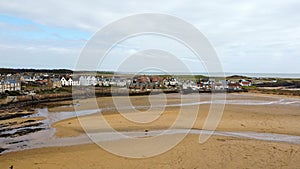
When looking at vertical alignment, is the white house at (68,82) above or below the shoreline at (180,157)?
above

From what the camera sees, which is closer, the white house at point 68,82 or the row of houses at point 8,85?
the row of houses at point 8,85

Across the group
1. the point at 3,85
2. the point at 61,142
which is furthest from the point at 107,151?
the point at 3,85

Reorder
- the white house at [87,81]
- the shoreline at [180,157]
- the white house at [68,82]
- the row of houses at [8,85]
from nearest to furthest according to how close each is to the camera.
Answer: the shoreline at [180,157] → the row of houses at [8,85] → the white house at [68,82] → the white house at [87,81]

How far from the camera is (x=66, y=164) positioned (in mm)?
7570

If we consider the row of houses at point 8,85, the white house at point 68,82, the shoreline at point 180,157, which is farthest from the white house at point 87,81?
the shoreline at point 180,157

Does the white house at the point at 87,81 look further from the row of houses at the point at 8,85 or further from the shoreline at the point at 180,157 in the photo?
the shoreline at the point at 180,157

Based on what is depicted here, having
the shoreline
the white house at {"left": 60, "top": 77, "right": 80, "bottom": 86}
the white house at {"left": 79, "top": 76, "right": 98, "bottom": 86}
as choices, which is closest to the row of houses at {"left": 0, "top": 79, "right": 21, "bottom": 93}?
the white house at {"left": 60, "top": 77, "right": 80, "bottom": 86}

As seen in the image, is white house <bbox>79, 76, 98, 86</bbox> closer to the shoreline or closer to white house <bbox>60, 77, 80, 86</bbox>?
white house <bbox>60, 77, 80, 86</bbox>

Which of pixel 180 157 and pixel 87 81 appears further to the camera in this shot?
pixel 87 81

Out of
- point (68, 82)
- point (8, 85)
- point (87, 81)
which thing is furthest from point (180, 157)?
point (87, 81)

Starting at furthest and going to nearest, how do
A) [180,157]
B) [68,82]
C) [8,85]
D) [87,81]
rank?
1. [87,81]
2. [68,82]
3. [8,85]
4. [180,157]

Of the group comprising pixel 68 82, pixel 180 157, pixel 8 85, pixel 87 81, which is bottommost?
pixel 180 157

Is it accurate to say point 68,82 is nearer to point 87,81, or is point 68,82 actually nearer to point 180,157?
point 87,81

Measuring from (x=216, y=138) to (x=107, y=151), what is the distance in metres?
4.65
